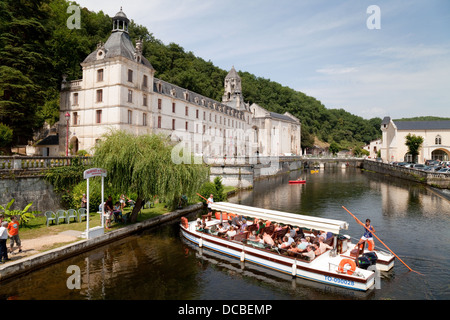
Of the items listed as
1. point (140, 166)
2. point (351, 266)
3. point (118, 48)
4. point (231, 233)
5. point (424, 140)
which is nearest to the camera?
point (351, 266)

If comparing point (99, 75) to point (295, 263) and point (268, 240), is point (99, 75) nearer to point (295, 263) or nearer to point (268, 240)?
point (268, 240)

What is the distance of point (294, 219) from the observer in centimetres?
1491

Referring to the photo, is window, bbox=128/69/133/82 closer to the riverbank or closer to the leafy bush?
the leafy bush

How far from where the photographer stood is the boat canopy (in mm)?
13453

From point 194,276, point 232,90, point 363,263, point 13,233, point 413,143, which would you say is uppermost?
point 232,90

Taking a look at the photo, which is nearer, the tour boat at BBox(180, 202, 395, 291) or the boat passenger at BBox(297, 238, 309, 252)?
the tour boat at BBox(180, 202, 395, 291)

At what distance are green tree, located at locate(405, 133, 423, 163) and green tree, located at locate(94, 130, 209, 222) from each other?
219ft

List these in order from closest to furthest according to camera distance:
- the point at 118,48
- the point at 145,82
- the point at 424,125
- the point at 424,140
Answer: the point at 118,48
the point at 145,82
the point at 424,140
the point at 424,125

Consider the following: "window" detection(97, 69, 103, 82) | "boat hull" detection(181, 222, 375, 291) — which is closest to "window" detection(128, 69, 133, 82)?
"window" detection(97, 69, 103, 82)

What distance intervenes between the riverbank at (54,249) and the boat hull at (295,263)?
4.67m

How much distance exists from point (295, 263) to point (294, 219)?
9.34 feet

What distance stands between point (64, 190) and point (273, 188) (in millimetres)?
29844

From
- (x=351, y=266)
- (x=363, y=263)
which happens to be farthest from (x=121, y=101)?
(x=363, y=263)
